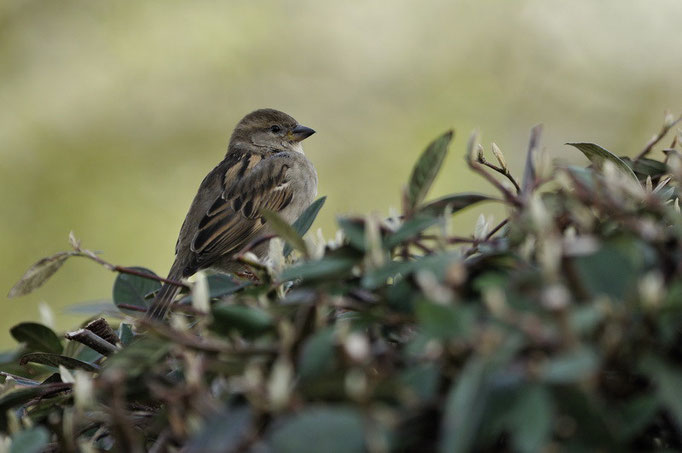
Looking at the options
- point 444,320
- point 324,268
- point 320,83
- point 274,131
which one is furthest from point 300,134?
point 444,320

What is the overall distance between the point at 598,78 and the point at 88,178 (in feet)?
13.0

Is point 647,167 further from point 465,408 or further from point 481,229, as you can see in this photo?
point 465,408

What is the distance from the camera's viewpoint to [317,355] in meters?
1.09

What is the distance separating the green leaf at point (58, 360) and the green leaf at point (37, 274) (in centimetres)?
14

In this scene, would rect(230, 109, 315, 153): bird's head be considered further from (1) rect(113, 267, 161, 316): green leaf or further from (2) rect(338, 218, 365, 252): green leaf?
(2) rect(338, 218, 365, 252): green leaf

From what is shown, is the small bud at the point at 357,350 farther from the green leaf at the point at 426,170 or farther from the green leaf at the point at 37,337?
the green leaf at the point at 37,337

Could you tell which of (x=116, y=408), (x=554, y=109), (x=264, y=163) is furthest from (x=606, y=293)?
(x=554, y=109)

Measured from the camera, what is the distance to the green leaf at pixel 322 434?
97cm

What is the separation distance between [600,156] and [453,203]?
544 millimetres

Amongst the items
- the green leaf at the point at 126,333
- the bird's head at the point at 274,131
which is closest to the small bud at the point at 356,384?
the green leaf at the point at 126,333

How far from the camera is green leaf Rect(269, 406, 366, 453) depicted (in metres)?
0.97

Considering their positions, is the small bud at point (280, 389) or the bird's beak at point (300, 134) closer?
the small bud at point (280, 389)

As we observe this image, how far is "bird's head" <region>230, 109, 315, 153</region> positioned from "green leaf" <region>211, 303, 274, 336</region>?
4.58 meters

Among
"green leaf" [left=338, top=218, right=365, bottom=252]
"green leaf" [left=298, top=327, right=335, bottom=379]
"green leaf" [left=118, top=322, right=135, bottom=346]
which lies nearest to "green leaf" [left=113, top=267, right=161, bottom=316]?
"green leaf" [left=118, top=322, right=135, bottom=346]
